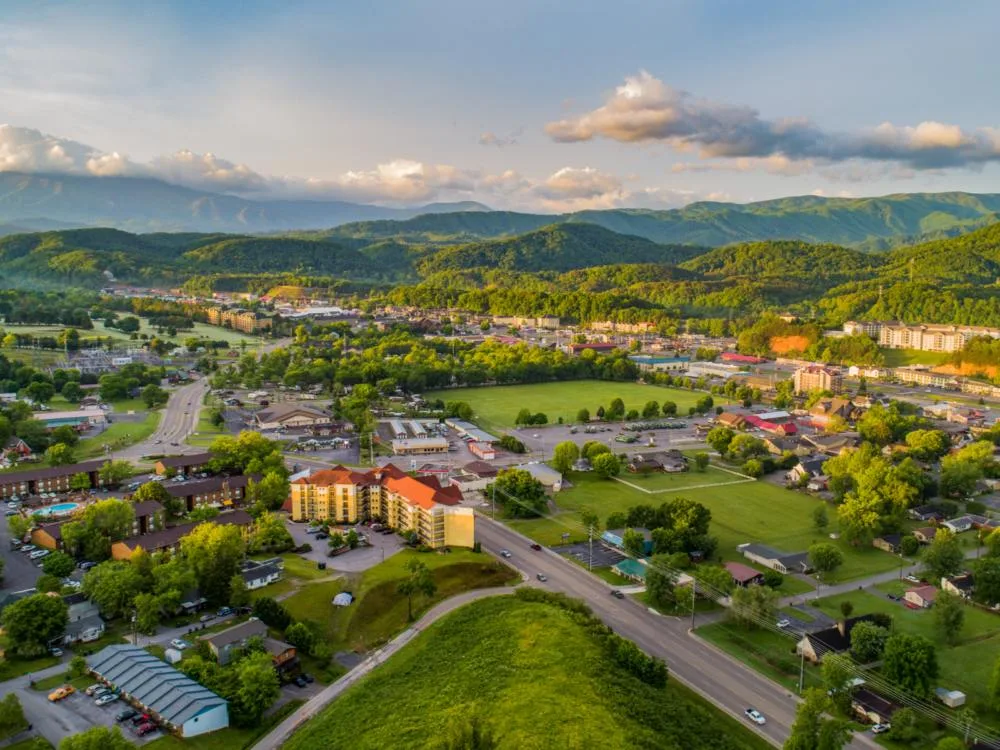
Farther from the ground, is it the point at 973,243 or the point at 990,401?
the point at 973,243

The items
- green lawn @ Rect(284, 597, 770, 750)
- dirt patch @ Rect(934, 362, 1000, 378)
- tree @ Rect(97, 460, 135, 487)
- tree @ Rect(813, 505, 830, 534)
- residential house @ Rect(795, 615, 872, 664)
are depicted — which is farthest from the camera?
dirt patch @ Rect(934, 362, 1000, 378)

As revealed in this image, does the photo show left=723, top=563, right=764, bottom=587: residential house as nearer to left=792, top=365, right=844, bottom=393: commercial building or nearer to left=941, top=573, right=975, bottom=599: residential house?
left=941, top=573, right=975, bottom=599: residential house

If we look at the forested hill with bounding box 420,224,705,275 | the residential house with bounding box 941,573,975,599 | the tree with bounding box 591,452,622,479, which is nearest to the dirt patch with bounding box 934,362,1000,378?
the tree with bounding box 591,452,622,479

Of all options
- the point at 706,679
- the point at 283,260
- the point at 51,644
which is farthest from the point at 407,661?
the point at 283,260

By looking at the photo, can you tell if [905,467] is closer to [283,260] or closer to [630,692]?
[630,692]

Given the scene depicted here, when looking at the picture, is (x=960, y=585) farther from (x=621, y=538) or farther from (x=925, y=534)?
(x=621, y=538)

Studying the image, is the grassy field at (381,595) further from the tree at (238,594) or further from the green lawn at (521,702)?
the green lawn at (521,702)
